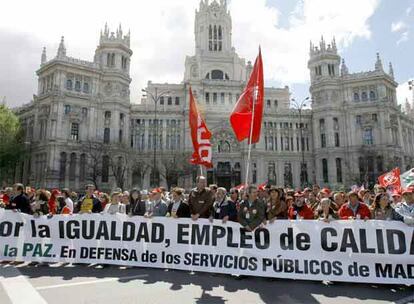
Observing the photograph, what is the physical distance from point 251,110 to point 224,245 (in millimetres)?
5342

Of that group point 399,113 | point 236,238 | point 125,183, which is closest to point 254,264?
point 236,238

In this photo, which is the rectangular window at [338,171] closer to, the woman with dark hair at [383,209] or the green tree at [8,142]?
the green tree at [8,142]

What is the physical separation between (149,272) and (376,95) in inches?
2660

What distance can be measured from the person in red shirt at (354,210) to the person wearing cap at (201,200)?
3586 mm

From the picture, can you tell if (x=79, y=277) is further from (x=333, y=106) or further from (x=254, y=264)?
(x=333, y=106)

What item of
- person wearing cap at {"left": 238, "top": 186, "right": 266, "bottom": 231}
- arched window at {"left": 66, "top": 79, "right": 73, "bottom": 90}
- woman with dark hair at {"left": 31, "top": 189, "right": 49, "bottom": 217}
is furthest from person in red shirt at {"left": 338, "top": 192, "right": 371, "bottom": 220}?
arched window at {"left": 66, "top": 79, "right": 73, "bottom": 90}

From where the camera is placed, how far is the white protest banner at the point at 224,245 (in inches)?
313

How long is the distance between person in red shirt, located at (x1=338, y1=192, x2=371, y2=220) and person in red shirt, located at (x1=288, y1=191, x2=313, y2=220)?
0.85m

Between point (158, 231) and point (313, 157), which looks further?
point (313, 157)

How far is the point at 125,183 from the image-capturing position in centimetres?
5991

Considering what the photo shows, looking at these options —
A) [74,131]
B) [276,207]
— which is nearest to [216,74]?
[74,131]

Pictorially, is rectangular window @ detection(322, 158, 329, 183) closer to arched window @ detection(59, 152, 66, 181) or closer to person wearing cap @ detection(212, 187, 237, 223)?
arched window @ detection(59, 152, 66, 181)

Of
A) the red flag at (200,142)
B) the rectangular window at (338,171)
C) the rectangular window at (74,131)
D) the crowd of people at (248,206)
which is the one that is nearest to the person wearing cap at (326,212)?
the crowd of people at (248,206)

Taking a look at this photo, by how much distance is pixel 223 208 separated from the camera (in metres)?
9.53
